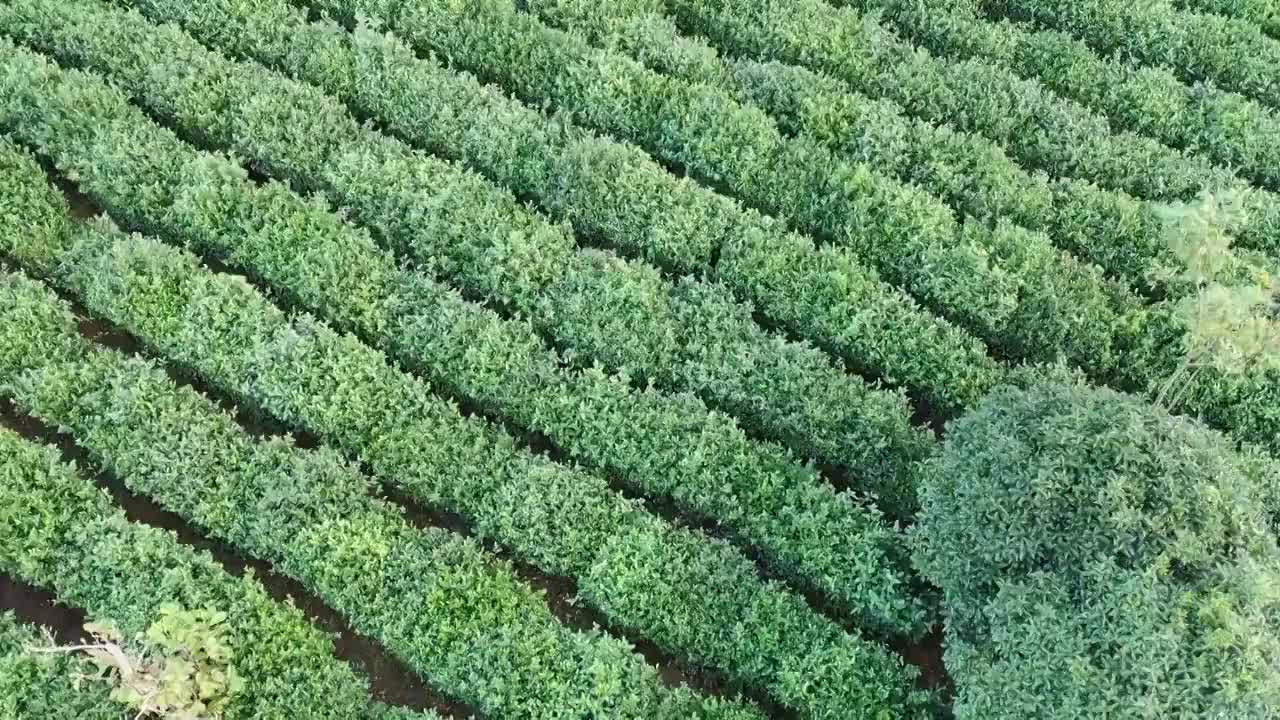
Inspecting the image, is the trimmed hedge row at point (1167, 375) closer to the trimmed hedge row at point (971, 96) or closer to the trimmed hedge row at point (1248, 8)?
the trimmed hedge row at point (971, 96)

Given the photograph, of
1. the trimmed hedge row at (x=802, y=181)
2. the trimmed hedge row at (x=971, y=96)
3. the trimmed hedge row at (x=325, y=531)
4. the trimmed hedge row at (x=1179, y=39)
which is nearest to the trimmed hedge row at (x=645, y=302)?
the trimmed hedge row at (x=802, y=181)

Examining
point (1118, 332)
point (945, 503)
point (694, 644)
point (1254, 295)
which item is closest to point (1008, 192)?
point (1118, 332)

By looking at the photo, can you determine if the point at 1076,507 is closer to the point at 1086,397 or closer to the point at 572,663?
the point at 1086,397

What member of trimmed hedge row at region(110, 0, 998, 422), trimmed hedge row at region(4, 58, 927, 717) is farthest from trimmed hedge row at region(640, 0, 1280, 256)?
trimmed hedge row at region(4, 58, 927, 717)

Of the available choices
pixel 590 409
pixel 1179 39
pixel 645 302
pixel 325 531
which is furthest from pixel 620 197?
pixel 1179 39

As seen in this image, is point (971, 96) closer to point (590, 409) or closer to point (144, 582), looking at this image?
point (590, 409)

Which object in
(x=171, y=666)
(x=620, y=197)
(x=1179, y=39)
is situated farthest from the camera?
(x=1179, y=39)
